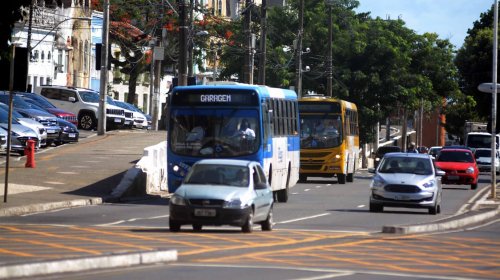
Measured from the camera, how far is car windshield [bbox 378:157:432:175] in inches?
1341

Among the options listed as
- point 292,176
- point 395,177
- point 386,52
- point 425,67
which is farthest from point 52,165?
point 425,67

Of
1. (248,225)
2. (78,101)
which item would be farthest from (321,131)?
(248,225)

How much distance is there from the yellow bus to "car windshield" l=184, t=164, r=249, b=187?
25.0 meters

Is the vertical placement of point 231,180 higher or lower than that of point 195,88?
lower

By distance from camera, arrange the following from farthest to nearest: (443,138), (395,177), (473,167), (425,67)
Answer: (443,138) → (425,67) → (473,167) → (395,177)

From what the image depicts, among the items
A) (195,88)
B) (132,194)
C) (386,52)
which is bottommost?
(132,194)

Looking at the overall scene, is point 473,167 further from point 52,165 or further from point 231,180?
point 231,180

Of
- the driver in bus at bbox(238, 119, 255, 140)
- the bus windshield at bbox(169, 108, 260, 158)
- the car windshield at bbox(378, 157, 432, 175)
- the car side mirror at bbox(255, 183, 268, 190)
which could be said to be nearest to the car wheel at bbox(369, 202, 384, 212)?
the car windshield at bbox(378, 157, 432, 175)

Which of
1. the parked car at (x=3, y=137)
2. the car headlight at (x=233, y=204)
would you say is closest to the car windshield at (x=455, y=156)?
the parked car at (x=3, y=137)

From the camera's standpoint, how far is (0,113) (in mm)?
47625

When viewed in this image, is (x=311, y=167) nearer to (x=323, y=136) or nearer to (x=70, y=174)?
(x=323, y=136)

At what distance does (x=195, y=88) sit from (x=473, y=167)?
69.6 feet

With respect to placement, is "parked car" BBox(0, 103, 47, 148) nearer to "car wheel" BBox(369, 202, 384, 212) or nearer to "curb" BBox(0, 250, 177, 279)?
"car wheel" BBox(369, 202, 384, 212)

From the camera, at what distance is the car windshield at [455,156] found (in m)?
53.6
